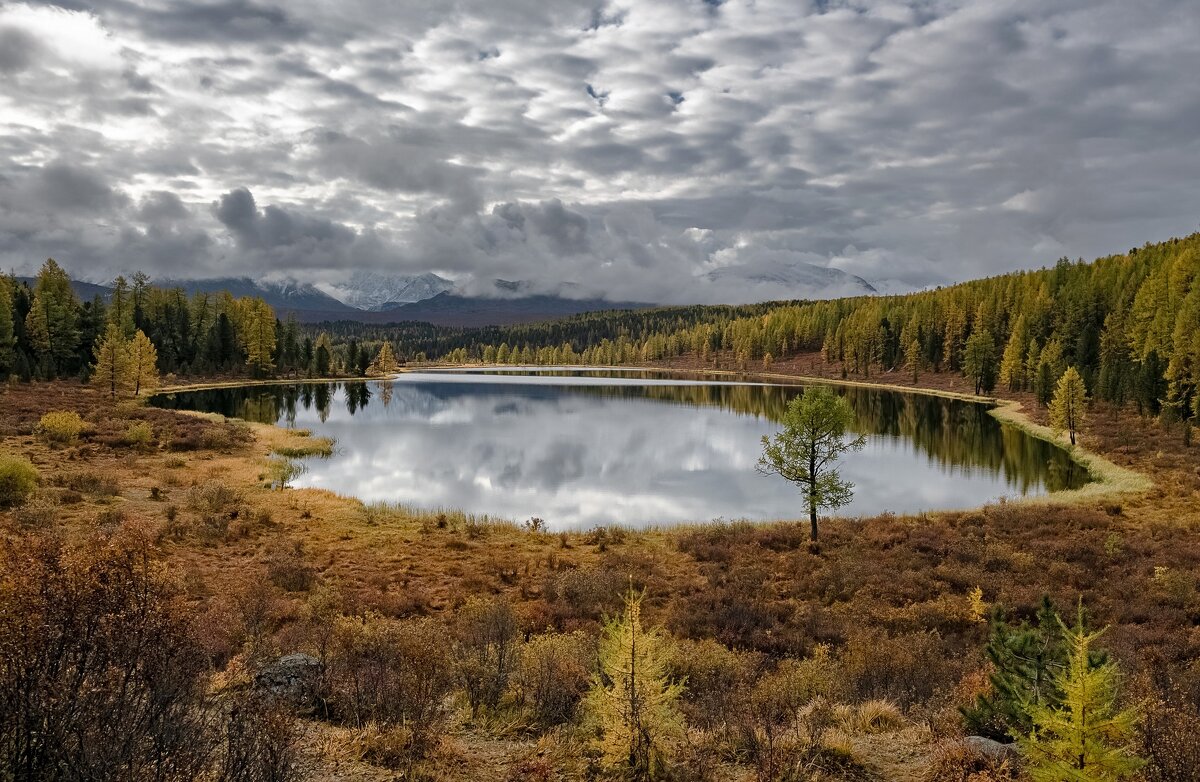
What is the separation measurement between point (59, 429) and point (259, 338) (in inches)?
3655

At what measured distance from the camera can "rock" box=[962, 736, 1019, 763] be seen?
9.51m

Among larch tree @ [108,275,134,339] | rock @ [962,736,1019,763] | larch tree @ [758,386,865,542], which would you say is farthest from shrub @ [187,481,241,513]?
larch tree @ [108,275,134,339]

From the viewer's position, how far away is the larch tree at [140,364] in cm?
8831

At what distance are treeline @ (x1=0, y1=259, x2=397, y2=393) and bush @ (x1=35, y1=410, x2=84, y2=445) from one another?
3938 cm

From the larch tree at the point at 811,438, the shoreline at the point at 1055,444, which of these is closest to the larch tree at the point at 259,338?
the shoreline at the point at 1055,444

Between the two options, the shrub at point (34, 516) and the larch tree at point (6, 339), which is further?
the larch tree at point (6, 339)

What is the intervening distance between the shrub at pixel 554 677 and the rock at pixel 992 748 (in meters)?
6.30

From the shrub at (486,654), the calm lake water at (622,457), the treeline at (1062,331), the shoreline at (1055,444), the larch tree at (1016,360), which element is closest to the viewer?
the shrub at (486,654)

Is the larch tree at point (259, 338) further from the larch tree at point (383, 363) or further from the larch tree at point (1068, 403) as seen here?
the larch tree at point (1068, 403)

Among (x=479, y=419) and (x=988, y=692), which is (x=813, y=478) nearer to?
(x=988, y=692)

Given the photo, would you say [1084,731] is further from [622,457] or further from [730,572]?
[622,457]

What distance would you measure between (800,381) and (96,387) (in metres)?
143

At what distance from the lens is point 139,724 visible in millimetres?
7535

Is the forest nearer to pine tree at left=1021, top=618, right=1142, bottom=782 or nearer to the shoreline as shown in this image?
pine tree at left=1021, top=618, right=1142, bottom=782
